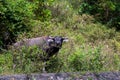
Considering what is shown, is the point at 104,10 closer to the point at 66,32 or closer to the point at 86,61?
the point at 66,32

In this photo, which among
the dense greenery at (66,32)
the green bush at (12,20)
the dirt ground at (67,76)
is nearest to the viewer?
the dirt ground at (67,76)

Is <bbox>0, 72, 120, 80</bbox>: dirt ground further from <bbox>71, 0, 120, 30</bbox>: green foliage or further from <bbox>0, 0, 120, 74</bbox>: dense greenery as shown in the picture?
<bbox>71, 0, 120, 30</bbox>: green foliage

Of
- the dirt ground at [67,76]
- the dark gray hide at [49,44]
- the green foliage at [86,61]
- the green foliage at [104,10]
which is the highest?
the dirt ground at [67,76]

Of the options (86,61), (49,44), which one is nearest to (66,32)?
(49,44)

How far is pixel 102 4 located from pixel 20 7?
8030 mm

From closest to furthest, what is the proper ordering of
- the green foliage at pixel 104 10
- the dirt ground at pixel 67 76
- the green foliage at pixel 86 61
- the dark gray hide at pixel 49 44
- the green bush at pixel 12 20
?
1. the dirt ground at pixel 67 76
2. the green foliage at pixel 86 61
3. the dark gray hide at pixel 49 44
4. the green bush at pixel 12 20
5. the green foliage at pixel 104 10

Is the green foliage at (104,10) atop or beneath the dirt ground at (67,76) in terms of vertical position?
beneath

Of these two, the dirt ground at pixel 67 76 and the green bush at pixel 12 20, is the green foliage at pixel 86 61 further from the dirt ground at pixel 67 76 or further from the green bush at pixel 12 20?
the green bush at pixel 12 20

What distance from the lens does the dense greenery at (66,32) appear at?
1086 cm

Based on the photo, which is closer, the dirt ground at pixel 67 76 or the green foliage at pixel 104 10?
the dirt ground at pixel 67 76

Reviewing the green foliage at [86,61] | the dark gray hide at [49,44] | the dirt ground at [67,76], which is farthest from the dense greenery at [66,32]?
the dirt ground at [67,76]

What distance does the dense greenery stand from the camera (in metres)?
10.9

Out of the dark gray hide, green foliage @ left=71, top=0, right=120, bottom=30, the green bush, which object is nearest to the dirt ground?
the dark gray hide

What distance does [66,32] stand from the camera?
17.4 metres
